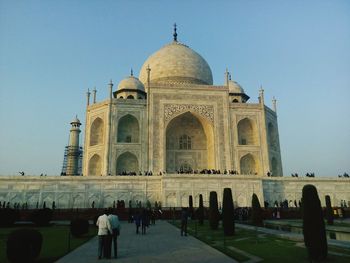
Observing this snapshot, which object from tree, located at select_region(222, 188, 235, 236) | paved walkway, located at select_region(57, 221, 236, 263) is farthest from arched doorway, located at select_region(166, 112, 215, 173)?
paved walkway, located at select_region(57, 221, 236, 263)

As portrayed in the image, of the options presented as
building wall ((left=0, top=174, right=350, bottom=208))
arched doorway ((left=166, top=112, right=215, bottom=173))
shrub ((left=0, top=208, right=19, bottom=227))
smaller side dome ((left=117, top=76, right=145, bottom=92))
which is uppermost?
smaller side dome ((left=117, top=76, right=145, bottom=92))

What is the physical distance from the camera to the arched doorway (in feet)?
101

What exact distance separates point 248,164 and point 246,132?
3339 mm

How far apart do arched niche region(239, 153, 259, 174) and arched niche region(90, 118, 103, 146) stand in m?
13.7

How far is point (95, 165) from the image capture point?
30.0m

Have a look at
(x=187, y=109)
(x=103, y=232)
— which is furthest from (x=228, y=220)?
(x=187, y=109)

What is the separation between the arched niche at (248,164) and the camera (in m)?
30.9

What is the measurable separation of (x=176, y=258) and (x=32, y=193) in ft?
62.3

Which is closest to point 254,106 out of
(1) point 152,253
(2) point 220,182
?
(2) point 220,182

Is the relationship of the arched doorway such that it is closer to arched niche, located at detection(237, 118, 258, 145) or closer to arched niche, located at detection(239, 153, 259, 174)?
arched niche, located at detection(239, 153, 259, 174)

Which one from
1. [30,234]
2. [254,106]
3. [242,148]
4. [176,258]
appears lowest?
[176,258]

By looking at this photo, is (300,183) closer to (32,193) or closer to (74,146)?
(32,193)

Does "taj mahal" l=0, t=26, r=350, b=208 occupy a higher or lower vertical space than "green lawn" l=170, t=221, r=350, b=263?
higher

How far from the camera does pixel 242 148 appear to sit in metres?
30.0
